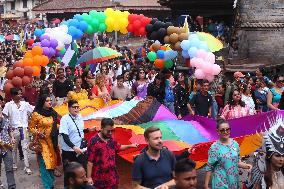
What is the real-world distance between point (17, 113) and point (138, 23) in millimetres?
5277

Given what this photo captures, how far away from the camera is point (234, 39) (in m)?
22.0

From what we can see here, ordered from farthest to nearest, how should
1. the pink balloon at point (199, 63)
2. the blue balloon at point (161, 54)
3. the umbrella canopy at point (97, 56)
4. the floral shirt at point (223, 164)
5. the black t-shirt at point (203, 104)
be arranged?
the umbrella canopy at point (97, 56) < the blue balloon at point (161, 54) < the pink balloon at point (199, 63) < the black t-shirt at point (203, 104) < the floral shirt at point (223, 164)

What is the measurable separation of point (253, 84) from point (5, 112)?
610cm

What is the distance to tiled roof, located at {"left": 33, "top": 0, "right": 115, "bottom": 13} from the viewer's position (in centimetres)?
4781

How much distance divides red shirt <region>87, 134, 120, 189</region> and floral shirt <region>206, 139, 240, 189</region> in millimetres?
1205

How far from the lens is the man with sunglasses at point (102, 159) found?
6871mm

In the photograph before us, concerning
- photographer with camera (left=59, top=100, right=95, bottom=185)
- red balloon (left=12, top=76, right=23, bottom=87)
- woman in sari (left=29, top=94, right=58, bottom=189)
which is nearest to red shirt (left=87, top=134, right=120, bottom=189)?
photographer with camera (left=59, top=100, right=95, bottom=185)

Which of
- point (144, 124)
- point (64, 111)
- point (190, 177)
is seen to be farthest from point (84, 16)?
point (190, 177)

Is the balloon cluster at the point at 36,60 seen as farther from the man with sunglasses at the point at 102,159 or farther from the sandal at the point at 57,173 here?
the man with sunglasses at the point at 102,159

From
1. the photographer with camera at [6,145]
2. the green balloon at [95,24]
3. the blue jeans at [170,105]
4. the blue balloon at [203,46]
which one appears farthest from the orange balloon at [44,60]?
the photographer with camera at [6,145]

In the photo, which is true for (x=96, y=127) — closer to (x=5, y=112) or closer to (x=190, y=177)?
(x=5, y=112)

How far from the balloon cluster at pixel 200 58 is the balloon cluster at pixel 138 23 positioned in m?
1.85

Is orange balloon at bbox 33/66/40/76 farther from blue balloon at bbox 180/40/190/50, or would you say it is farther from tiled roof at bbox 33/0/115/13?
tiled roof at bbox 33/0/115/13

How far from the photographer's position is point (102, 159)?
22.7 ft
